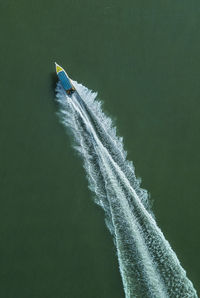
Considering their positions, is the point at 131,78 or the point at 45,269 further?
the point at 131,78

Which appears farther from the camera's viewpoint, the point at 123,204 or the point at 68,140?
the point at 68,140

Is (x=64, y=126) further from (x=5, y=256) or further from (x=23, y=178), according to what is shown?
(x=5, y=256)

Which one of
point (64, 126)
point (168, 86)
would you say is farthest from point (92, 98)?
point (168, 86)

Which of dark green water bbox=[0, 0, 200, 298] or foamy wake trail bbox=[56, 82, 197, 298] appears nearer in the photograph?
foamy wake trail bbox=[56, 82, 197, 298]

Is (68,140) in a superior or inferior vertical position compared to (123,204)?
superior
